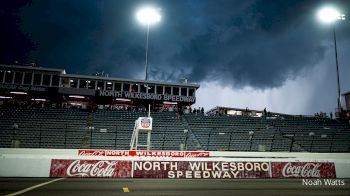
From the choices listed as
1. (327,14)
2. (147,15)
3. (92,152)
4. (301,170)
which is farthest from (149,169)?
(327,14)

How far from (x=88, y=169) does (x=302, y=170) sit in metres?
13.1

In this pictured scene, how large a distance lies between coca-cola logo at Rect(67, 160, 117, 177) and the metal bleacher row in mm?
7391

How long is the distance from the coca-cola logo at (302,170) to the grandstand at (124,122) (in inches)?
166

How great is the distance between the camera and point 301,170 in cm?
Result: 1908

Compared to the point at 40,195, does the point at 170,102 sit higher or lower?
higher

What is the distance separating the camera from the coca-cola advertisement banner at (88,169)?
17328 mm

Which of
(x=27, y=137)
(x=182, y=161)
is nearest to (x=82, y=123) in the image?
(x=27, y=137)

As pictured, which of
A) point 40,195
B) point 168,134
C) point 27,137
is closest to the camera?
point 40,195

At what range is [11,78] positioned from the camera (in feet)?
154

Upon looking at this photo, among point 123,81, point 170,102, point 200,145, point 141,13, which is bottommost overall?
point 200,145

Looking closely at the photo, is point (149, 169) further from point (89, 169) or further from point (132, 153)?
point (132, 153)

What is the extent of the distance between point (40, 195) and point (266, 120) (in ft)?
102

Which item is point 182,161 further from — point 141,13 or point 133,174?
point 141,13

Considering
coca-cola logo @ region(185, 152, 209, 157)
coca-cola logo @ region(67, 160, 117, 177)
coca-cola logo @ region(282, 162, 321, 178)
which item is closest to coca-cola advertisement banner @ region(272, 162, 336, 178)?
coca-cola logo @ region(282, 162, 321, 178)
